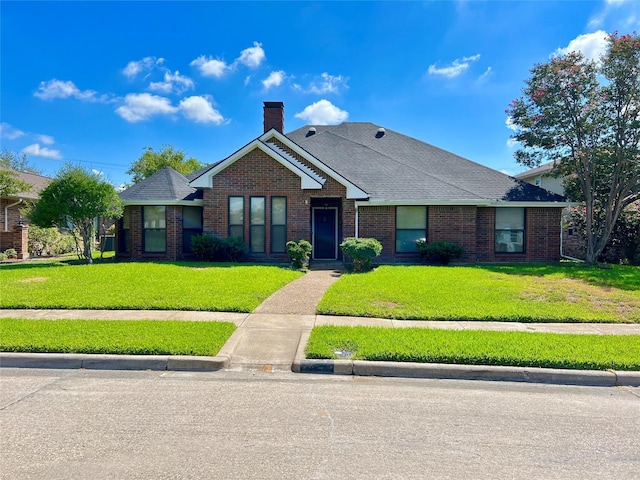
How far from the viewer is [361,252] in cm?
1286

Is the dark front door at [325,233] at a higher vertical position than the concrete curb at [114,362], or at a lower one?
higher

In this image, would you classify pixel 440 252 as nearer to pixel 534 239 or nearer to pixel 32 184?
pixel 534 239

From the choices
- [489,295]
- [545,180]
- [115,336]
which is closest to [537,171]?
[545,180]

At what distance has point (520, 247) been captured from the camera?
15844 mm

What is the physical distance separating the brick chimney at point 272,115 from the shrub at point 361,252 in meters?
7.44

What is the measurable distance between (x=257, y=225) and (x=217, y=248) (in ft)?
5.83

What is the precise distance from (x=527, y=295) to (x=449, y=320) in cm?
307

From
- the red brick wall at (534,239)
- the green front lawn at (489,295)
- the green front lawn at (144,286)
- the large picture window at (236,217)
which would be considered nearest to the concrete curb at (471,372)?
the green front lawn at (489,295)

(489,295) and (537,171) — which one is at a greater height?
(537,171)

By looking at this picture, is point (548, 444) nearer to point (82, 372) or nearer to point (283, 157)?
point (82, 372)

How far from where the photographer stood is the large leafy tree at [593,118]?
14023 millimetres

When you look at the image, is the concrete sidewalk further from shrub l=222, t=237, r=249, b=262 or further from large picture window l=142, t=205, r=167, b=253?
large picture window l=142, t=205, r=167, b=253

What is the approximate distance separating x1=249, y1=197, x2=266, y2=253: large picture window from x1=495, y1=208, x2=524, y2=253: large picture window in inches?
364

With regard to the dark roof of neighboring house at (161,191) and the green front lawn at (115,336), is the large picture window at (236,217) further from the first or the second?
the green front lawn at (115,336)
